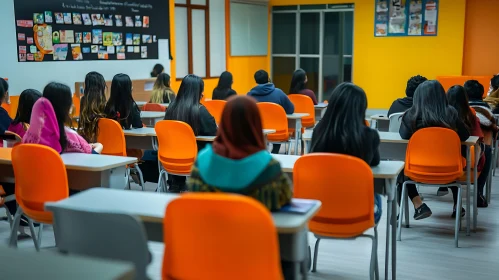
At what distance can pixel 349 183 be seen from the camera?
2.92m

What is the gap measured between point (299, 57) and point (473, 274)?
9.63 metres

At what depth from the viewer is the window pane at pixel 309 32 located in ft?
41.2

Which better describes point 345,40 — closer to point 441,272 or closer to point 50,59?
point 50,59

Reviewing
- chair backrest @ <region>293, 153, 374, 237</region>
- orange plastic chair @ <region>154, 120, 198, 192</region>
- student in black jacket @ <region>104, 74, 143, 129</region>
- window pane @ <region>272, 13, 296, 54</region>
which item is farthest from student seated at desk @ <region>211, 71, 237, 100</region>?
window pane @ <region>272, 13, 296, 54</region>

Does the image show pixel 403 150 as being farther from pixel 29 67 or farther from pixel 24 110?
pixel 29 67

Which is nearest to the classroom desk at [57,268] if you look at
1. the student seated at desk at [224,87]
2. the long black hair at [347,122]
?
the long black hair at [347,122]

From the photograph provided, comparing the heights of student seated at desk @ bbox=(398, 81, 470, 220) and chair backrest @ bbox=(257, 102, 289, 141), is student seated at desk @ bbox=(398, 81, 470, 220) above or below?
above

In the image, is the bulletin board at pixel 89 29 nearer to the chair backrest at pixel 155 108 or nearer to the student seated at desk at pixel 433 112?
the chair backrest at pixel 155 108

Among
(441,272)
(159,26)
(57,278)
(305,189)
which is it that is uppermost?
(159,26)

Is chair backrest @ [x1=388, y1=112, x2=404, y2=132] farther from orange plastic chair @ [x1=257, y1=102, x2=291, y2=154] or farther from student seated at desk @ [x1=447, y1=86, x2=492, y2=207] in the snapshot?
orange plastic chair @ [x1=257, y1=102, x2=291, y2=154]

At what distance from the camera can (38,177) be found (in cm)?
320

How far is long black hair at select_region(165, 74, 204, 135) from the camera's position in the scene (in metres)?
4.93

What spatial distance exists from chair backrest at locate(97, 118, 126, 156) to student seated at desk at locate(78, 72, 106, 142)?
75mm

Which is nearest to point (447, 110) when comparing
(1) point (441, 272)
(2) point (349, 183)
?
(1) point (441, 272)
